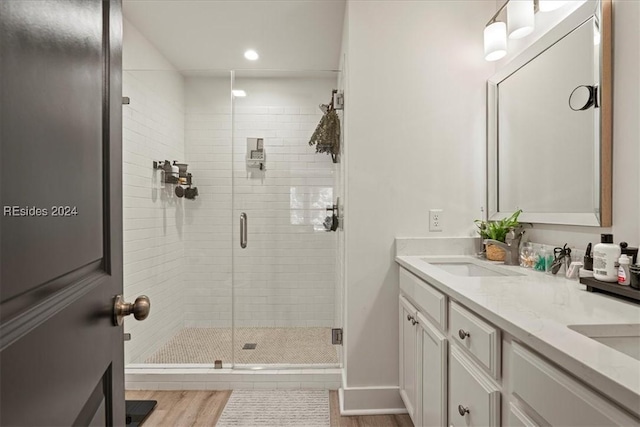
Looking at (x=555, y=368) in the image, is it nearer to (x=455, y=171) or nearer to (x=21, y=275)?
(x=21, y=275)

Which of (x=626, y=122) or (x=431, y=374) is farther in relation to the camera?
(x=431, y=374)

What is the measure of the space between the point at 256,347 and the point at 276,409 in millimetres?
711

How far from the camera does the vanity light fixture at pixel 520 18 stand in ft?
5.70

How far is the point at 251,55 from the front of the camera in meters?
3.21

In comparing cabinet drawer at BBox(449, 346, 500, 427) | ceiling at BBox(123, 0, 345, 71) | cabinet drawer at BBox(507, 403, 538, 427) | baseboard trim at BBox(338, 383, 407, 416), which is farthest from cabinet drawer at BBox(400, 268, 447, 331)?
ceiling at BBox(123, 0, 345, 71)

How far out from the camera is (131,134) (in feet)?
8.60

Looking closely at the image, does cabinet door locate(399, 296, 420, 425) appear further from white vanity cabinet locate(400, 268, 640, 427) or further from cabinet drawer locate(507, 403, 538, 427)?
cabinet drawer locate(507, 403, 538, 427)

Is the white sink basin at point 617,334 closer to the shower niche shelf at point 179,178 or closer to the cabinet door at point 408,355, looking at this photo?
the cabinet door at point 408,355

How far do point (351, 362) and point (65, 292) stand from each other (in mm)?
1855

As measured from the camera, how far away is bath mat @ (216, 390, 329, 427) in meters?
2.01

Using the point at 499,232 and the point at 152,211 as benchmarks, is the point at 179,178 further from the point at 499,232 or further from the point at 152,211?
the point at 499,232

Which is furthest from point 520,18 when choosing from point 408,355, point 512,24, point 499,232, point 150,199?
point 150,199

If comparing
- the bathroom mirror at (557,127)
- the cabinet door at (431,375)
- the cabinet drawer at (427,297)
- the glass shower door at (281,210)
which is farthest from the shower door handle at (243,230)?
the bathroom mirror at (557,127)

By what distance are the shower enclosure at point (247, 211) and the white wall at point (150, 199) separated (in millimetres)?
14
